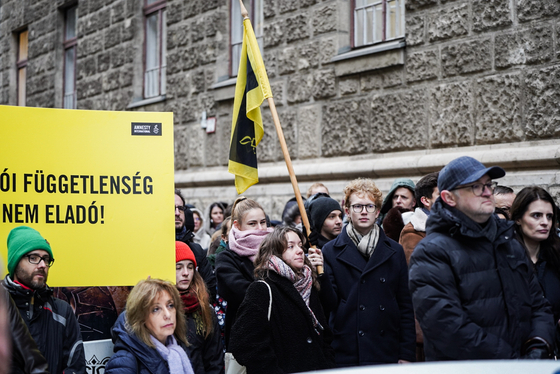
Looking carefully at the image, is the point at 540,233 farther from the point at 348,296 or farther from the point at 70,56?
the point at 70,56

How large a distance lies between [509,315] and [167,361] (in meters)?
1.73

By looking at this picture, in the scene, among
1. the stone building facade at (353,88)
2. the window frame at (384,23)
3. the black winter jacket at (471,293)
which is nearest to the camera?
the black winter jacket at (471,293)

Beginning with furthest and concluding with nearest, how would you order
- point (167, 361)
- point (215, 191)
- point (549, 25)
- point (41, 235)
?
point (215, 191) < point (549, 25) < point (41, 235) < point (167, 361)

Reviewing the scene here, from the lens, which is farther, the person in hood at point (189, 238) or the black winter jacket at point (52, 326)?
the person in hood at point (189, 238)

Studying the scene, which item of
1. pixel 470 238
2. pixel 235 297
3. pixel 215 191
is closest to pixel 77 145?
pixel 235 297

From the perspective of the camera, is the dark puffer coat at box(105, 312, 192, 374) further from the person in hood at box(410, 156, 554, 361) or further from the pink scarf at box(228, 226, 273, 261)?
the person in hood at box(410, 156, 554, 361)

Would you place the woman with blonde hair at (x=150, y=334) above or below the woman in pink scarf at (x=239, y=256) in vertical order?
below

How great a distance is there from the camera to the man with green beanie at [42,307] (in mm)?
3459

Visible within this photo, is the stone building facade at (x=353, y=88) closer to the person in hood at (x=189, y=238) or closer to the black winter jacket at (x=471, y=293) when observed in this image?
the person in hood at (x=189, y=238)

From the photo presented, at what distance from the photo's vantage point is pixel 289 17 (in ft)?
28.5

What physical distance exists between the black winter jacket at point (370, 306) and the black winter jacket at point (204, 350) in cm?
69

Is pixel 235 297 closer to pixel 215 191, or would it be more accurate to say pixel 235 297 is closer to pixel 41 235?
pixel 41 235

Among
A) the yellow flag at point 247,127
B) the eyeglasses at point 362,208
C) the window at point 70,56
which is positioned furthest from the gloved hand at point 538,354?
the window at point 70,56

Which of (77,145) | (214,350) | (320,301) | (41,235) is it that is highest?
(77,145)
